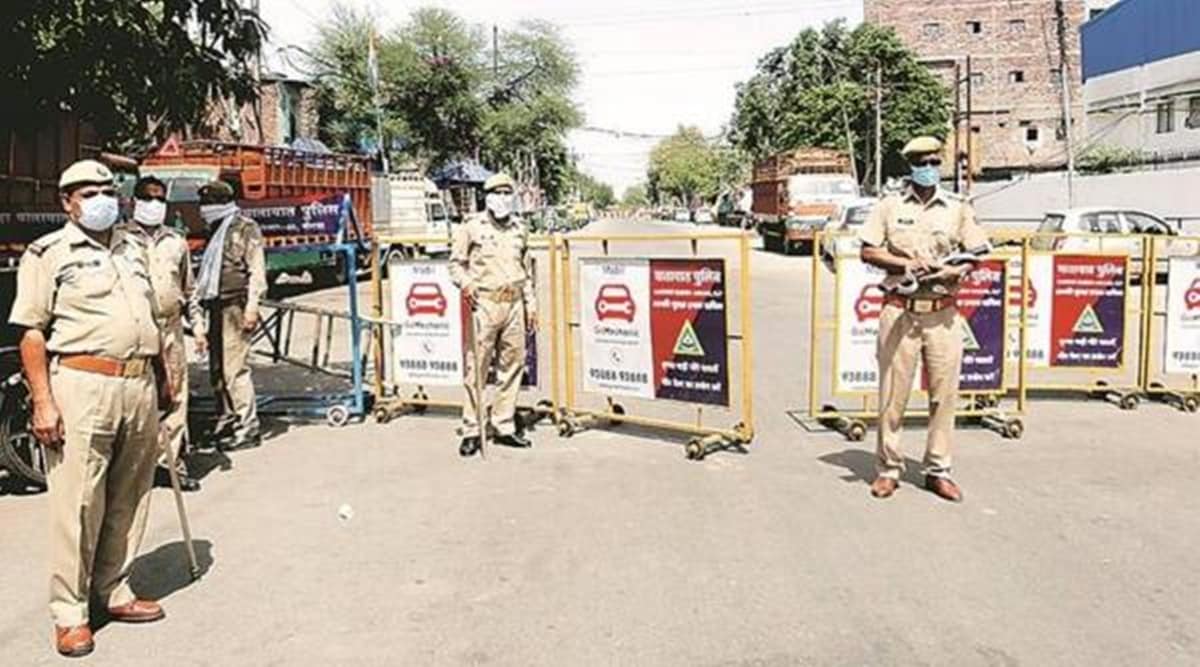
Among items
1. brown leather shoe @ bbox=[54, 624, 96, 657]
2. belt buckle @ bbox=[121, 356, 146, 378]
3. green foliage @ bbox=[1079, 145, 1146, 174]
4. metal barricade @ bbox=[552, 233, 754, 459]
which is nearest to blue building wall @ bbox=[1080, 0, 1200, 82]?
green foliage @ bbox=[1079, 145, 1146, 174]

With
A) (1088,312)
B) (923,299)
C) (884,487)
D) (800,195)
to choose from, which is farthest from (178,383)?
(800,195)

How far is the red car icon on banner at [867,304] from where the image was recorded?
895cm

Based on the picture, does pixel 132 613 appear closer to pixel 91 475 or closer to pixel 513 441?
pixel 91 475

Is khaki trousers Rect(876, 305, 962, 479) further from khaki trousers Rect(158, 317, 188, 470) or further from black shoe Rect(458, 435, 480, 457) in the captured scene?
khaki trousers Rect(158, 317, 188, 470)

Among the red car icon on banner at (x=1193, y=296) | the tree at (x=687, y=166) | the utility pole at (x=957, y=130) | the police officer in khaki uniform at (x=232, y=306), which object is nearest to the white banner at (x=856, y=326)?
the red car icon on banner at (x=1193, y=296)

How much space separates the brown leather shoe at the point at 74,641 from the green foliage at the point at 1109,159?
47.4 m

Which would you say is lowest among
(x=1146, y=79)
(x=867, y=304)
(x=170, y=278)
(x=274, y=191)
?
(x=867, y=304)

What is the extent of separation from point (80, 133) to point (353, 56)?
4078cm

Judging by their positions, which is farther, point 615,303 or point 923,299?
point 615,303

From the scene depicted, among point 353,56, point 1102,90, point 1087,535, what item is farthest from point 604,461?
point 1102,90

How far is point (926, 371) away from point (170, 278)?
176 inches

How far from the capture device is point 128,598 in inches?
191

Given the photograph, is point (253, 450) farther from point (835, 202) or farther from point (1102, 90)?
point (1102, 90)

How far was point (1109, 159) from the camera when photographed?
47.5 meters
